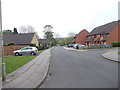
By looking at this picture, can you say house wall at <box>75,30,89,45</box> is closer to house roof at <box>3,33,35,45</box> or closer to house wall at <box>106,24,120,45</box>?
house wall at <box>106,24,120,45</box>

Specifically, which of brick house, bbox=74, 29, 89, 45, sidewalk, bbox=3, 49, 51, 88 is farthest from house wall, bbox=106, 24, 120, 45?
sidewalk, bbox=3, 49, 51, 88

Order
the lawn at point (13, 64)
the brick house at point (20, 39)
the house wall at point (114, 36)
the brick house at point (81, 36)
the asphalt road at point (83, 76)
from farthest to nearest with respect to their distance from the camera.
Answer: the brick house at point (81, 36) < the brick house at point (20, 39) < the house wall at point (114, 36) < the lawn at point (13, 64) < the asphalt road at point (83, 76)

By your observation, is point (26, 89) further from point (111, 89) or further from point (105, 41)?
point (105, 41)

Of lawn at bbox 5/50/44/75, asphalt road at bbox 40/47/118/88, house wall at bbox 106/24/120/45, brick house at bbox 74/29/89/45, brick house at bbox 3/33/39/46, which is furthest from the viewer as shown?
brick house at bbox 74/29/89/45

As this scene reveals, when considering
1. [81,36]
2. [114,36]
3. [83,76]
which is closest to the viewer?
[83,76]

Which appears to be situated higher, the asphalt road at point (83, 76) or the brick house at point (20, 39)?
the brick house at point (20, 39)

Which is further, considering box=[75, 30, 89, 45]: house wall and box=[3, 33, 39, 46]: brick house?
box=[75, 30, 89, 45]: house wall

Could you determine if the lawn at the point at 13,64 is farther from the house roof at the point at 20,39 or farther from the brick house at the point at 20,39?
the house roof at the point at 20,39

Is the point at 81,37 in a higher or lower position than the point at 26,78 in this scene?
higher

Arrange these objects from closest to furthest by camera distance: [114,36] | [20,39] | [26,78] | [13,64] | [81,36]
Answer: [26,78], [13,64], [114,36], [20,39], [81,36]

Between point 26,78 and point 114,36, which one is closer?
point 26,78

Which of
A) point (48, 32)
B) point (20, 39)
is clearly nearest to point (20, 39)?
point (20, 39)

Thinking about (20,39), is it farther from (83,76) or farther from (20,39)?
(83,76)

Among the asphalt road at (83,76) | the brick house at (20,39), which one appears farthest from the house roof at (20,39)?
the asphalt road at (83,76)
